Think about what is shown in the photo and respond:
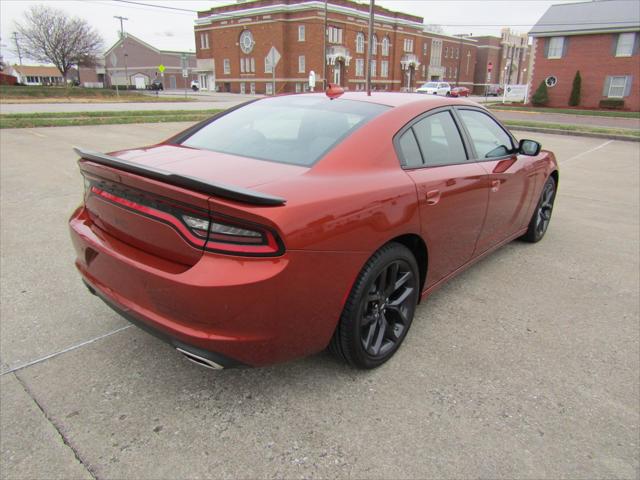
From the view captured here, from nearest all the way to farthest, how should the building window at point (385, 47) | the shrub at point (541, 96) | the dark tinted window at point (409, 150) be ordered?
1. the dark tinted window at point (409, 150)
2. the shrub at point (541, 96)
3. the building window at point (385, 47)

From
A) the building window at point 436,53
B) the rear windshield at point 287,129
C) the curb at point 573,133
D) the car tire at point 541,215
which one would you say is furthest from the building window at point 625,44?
the building window at point 436,53

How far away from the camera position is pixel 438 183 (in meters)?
2.90

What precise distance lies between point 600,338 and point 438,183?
1.51m

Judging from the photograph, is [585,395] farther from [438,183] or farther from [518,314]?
[438,183]

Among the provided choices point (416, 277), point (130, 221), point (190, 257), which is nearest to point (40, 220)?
point (130, 221)

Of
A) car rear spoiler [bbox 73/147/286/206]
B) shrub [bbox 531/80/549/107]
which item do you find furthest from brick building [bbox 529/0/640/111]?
car rear spoiler [bbox 73/147/286/206]

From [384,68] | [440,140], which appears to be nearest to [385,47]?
[384,68]

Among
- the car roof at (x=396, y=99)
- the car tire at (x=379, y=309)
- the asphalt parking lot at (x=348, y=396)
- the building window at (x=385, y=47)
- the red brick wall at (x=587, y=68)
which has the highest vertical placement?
the building window at (x=385, y=47)

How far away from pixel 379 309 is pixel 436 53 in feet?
281

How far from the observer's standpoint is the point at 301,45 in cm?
5684

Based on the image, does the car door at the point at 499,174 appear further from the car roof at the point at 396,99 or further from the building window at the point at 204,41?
the building window at the point at 204,41

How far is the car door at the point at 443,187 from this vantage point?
2.82 meters

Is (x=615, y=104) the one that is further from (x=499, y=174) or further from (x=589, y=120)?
(x=499, y=174)

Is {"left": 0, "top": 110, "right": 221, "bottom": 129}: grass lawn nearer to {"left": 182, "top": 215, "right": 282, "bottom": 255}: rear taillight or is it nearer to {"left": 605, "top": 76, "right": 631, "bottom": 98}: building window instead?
{"left": 182, "top": 215, "right": 282, "bottom": 255}: rear taillight
